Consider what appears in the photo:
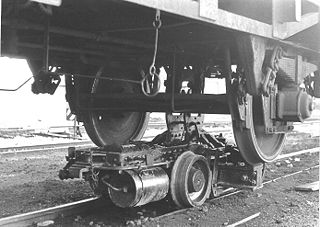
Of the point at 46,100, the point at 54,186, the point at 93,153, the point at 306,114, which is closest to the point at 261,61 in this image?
the point at 306,114

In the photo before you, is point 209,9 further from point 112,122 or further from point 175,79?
point 112,122

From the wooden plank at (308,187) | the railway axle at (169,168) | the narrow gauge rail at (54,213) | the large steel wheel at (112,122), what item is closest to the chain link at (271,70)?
the railway axle at (169,168)

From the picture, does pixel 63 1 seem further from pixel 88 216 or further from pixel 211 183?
pixel 211 183

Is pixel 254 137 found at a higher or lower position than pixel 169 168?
higher

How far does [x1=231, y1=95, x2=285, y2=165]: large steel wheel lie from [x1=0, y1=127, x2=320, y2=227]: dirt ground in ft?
2.24

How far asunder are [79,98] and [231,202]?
2616 millimetres

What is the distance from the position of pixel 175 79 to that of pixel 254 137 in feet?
5.11

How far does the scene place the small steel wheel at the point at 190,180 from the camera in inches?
207

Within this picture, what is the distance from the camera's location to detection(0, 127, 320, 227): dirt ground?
16.7ft

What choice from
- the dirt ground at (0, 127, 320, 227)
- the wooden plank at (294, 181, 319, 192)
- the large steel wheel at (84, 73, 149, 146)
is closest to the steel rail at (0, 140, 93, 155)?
the dirt ground at (0, 127, 320, 227)

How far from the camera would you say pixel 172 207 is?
18.6 ft

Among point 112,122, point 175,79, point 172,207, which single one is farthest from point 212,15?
point 112,122

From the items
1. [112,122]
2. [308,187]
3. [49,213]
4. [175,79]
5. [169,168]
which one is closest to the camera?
[49,213]

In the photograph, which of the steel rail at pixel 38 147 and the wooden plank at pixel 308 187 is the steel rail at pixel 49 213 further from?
the steel rail at pixel 38 147
